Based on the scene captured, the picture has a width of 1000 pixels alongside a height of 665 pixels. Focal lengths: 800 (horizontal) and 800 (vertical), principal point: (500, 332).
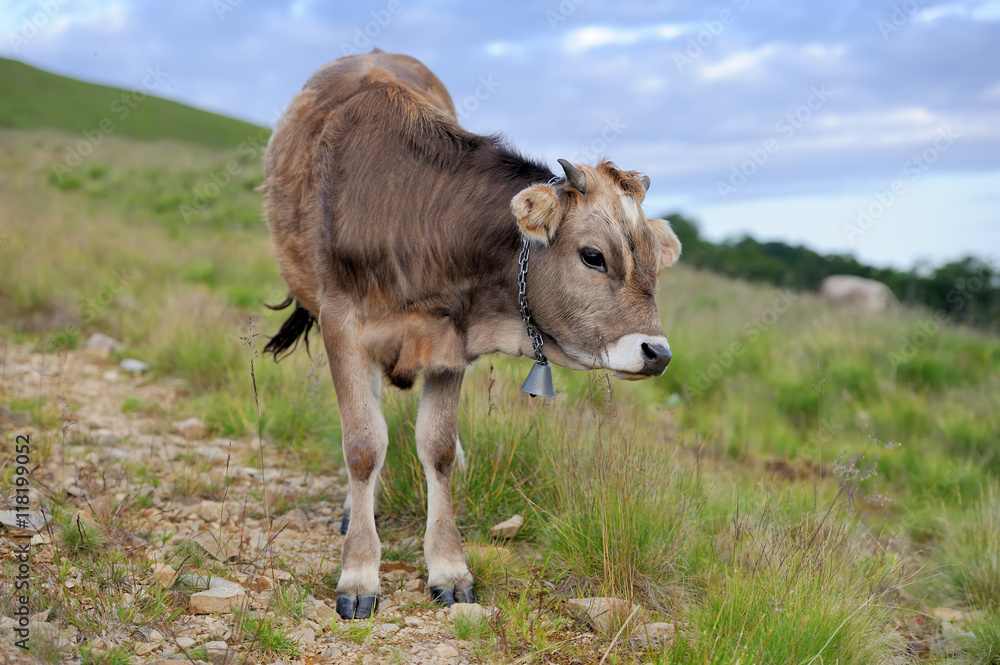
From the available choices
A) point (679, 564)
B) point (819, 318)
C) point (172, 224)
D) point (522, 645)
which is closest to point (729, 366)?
point (819, 318)

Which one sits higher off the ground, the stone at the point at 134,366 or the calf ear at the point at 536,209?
the calf ear at the point at 536,209

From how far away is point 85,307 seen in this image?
920 cm

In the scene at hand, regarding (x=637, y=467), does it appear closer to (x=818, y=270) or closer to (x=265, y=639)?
(x=265, y=639)

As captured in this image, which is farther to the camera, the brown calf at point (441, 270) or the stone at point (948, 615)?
the stone at point (948, 615)

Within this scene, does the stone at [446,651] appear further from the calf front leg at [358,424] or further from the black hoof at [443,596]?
the calf front leg at [358,424]

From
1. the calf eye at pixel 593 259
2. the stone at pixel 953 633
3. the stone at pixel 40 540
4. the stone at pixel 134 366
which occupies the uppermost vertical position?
the calf eye at pixel 593 259

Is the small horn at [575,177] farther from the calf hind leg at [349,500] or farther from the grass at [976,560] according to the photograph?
the grass at [976,560]

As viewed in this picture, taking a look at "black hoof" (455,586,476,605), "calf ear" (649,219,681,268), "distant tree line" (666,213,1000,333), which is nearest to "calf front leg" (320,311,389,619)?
"black hoof" (455,586,476,605)

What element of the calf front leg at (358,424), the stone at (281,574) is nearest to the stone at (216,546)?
the stone at (281,574)

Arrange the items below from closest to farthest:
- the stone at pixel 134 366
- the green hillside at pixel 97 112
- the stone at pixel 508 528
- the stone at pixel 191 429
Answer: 1. the stone at pixel 508 528
2. the stone at pixel 191 429
3. the stone at pixel 134 366
4. the green hillside at pixel 97 112

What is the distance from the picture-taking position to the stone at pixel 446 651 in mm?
3299

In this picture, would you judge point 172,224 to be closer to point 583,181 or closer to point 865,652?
point 583,181

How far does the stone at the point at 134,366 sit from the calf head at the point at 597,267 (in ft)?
17.9

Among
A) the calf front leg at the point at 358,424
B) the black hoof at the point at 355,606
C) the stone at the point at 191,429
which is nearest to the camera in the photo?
the black hoof at the point at 355,606
